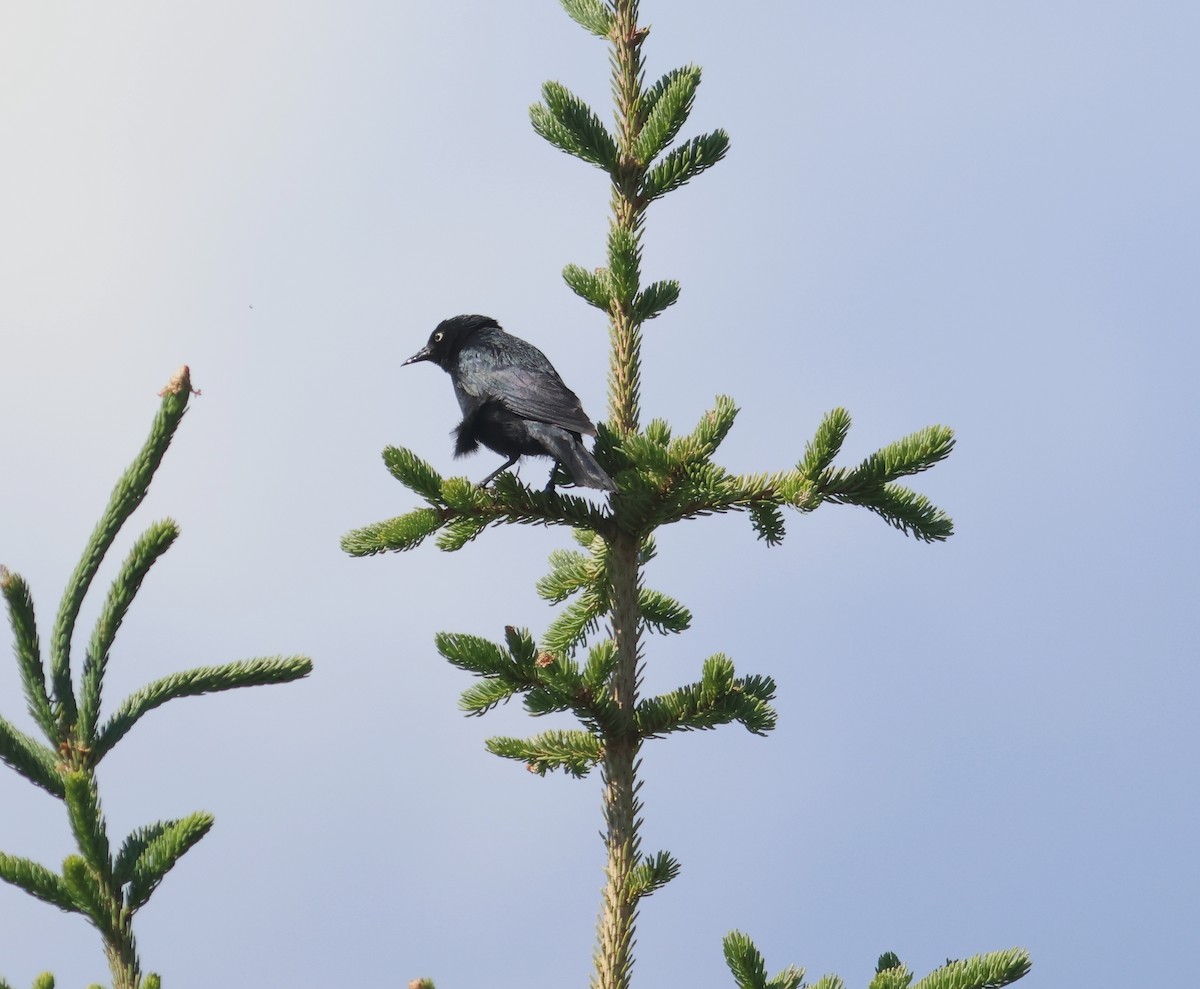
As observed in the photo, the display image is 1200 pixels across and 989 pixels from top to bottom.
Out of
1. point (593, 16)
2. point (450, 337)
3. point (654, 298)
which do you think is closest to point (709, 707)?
point (654, 298)

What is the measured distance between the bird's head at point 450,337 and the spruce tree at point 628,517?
7.88ft

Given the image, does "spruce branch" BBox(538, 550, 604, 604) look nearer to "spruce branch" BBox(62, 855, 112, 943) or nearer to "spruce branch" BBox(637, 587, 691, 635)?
"spruce branch" BBox(637, 587, 691, 635)

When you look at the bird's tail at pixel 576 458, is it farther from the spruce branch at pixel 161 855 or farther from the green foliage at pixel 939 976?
the spruce branch at pixel 161 855

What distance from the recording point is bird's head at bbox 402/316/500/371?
24.3ft

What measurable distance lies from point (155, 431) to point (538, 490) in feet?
6.18

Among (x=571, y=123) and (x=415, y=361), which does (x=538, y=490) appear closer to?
(x=571, y=123)

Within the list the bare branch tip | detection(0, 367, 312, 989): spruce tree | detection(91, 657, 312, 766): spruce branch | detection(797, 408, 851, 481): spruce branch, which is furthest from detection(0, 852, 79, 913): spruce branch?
detection(797, 408, 851, 481): spruce branch

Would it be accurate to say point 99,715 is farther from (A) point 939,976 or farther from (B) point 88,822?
(A) point 939,976

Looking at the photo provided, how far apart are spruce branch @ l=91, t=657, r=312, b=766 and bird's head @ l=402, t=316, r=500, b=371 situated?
15.2 ft

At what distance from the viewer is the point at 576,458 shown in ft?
15.7

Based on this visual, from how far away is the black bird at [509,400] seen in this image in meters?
5.55

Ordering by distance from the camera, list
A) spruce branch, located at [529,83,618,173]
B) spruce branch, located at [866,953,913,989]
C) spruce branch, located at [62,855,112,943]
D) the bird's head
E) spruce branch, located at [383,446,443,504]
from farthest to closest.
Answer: the bird's head, spruce branch, located at [529,83,618,173], spruce branch, located at [383,446,443,504], spruce branch, located at [866,953,913,989], spruce branch, located at [62,855,112,943]

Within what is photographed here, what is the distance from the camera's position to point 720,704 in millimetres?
3980

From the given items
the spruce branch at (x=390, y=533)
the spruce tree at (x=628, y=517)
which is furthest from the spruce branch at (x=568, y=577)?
the spruce branch at (x=390, y=533)
